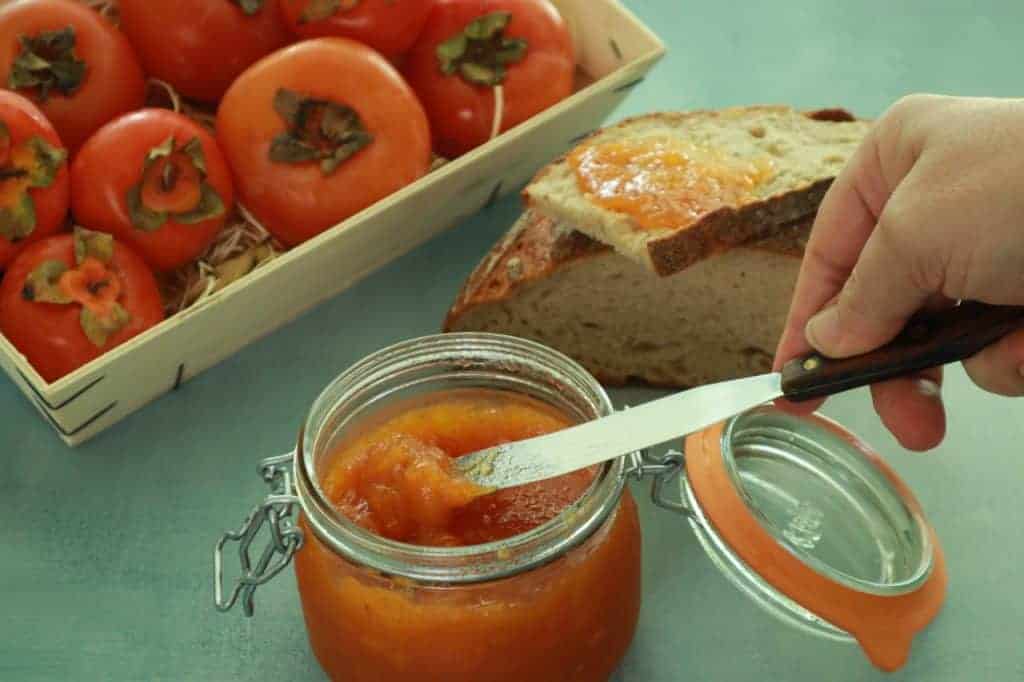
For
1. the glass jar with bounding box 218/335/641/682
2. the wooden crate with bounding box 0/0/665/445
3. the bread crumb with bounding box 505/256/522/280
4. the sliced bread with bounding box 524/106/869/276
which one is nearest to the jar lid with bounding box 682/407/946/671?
the glass jar with bounding box 218/335/641/682

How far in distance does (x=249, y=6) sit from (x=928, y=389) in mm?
883

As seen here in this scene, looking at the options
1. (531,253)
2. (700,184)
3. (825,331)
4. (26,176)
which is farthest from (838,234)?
(26,176)

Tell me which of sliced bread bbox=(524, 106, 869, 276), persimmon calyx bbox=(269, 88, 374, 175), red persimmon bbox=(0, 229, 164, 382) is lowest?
sliced bread bbox=(524, 106, 869, 276)

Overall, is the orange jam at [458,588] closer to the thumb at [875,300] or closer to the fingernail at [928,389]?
the thumb at [875,300]

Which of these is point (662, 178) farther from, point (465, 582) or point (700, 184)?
point (465, 582)

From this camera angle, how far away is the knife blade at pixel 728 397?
0.91 m

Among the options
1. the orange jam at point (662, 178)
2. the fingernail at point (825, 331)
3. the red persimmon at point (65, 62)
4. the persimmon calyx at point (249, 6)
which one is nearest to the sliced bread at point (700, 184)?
the orange jam at point (662, 178)

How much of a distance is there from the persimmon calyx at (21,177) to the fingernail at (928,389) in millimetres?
893

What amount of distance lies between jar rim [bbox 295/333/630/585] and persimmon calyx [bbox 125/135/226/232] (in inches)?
16.1

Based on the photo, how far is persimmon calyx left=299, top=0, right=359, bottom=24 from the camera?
1.42 metres

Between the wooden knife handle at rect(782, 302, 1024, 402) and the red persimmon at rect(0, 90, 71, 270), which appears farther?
the red persimmon at rect(0, 90, 71, 270)

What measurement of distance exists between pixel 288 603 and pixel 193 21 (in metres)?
0.70

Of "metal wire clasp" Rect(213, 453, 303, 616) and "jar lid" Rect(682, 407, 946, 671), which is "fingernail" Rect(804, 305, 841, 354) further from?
"metal wire clasp" Rect(213, 453, 303, 616)

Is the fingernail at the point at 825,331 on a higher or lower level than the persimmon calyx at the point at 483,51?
higher
